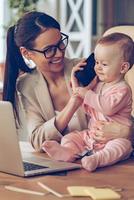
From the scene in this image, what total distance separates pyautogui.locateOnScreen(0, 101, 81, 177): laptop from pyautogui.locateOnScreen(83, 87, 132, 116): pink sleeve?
16 cm

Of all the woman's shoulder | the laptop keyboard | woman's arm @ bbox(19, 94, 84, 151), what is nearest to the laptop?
the laptop keyboard

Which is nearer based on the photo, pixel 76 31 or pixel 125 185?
pixel 125 185

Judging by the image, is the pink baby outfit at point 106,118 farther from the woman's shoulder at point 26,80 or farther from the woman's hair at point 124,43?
the woman's shoulder at point 26,80

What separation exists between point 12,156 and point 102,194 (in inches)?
11.1

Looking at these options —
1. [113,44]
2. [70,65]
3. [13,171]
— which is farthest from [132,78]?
[13,171]

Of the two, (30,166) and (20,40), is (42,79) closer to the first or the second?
(20,40)

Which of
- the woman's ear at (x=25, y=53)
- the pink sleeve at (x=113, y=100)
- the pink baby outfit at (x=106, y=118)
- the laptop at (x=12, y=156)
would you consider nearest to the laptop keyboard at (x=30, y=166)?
the laptop at (x=12, y=156)

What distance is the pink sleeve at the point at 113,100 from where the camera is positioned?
1425 mm

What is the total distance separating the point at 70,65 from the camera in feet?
5.25

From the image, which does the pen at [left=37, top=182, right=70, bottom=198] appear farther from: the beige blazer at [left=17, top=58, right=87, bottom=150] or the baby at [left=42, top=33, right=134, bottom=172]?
the beige blazer at [left=17, top=58, right=87, bottom=150]

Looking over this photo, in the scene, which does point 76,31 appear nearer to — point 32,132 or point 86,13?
point 86,13

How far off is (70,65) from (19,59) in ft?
0.49

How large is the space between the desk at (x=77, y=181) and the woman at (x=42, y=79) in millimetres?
212

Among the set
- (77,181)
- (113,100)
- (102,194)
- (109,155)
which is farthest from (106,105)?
(102,194)
